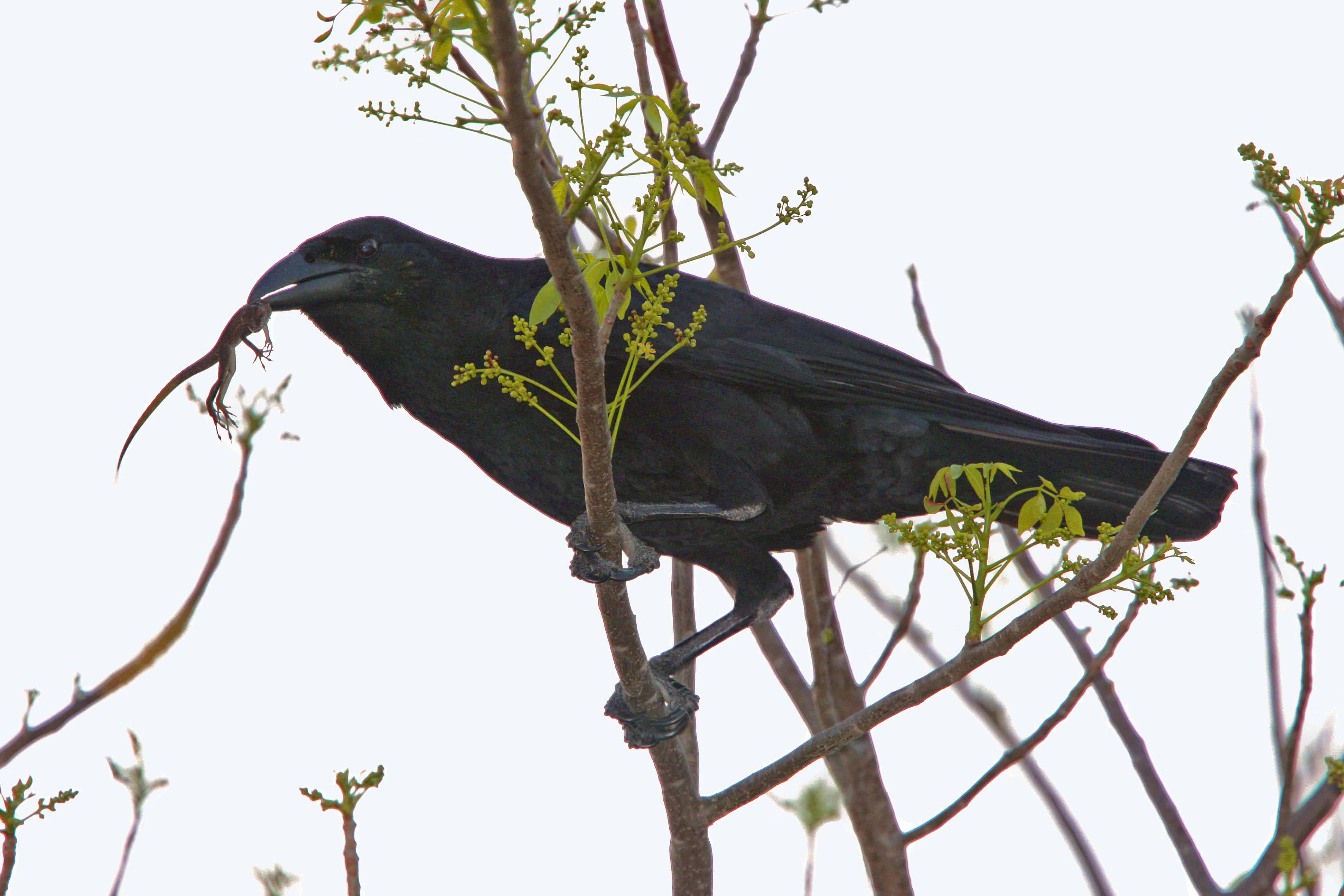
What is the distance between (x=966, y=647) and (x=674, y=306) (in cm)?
212

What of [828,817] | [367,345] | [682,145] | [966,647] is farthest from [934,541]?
[367,345]

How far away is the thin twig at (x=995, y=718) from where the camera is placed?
147 inches

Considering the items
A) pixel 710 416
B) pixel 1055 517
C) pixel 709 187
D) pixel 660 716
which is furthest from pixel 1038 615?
pixel 710 416

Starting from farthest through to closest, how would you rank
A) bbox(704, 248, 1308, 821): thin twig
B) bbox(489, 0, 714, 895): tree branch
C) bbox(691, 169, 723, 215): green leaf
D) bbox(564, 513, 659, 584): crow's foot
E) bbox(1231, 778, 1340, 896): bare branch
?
bbox(1231, 778, 1340, 896): bare branch → bbox(564, 513, 659, 584): crow's foot → bbox(691, 169, 723, 215): green leaf → bbox(704, 248, 1308, 821): thin twig → bbox(489, 0, 714, 895): tree branch

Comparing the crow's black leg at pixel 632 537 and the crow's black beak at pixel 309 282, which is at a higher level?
the crow's black beak at pixel 309 282

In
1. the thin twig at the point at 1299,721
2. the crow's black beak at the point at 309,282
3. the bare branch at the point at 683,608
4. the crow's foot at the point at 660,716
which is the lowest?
the thin twig at the point at 1299,721

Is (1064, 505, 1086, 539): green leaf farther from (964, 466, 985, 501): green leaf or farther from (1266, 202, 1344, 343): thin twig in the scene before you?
(1266, 202, 1344, 343): thin twig

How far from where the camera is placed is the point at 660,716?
3629 millimetres

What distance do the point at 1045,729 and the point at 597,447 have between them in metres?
1.79

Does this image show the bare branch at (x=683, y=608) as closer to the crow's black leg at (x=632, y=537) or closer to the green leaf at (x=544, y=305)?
the crow's black leg at (x=632, y=537)

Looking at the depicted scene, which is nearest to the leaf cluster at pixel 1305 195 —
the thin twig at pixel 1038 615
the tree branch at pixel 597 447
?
the thin twig at pixel 1038 615

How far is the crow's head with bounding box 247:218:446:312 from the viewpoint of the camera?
426 centimetres

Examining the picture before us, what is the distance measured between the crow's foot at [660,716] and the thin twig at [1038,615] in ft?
1.01

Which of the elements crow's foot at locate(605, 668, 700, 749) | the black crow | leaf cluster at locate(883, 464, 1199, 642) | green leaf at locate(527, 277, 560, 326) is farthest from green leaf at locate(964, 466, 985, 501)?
the black crow
